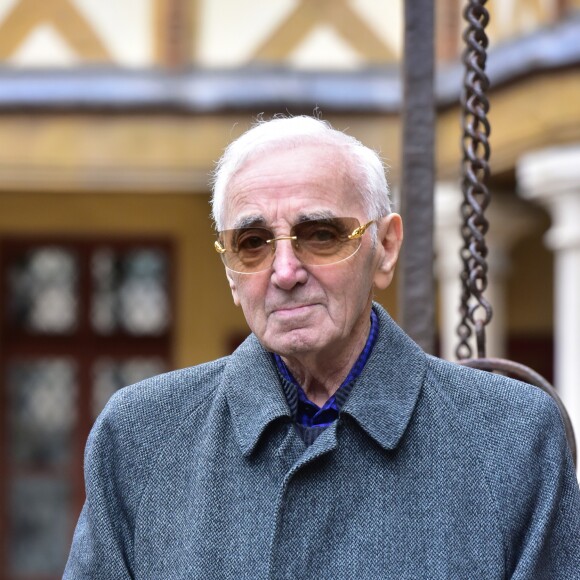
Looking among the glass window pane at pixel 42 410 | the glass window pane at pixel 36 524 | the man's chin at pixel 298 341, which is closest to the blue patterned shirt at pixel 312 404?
the man's chin at pixel 298 341

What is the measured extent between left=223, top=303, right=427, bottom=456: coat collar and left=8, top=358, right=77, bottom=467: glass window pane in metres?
6.41

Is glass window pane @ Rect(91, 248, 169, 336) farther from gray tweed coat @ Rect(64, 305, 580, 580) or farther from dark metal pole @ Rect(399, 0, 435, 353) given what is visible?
gray tweed coat @ Rect(64, 305, 580, 580)

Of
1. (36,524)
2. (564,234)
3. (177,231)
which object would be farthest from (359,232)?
(36,524)

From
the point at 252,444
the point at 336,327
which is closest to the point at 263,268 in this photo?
the point at 336,327

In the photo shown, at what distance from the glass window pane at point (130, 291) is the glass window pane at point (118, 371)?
7.1 inches


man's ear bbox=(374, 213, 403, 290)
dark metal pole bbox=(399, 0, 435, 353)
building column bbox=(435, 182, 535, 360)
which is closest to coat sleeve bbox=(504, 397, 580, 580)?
man's ear bbox=(374, 213, 403, 290)

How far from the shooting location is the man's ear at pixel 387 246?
2.02 m

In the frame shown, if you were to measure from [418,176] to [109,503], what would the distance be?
0.99 metres

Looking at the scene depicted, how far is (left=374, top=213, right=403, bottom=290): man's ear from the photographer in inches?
79.5

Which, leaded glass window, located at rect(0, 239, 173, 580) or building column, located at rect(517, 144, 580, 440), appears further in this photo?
leaded glass window, located at rect(0, 239, 173, 580)

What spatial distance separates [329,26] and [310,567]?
5.08 metres

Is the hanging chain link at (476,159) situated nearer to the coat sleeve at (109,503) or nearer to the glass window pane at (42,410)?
the coat sleeve at (109,503)

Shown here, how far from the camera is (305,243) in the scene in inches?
74.2

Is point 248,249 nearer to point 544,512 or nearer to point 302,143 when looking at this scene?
point 302,143
